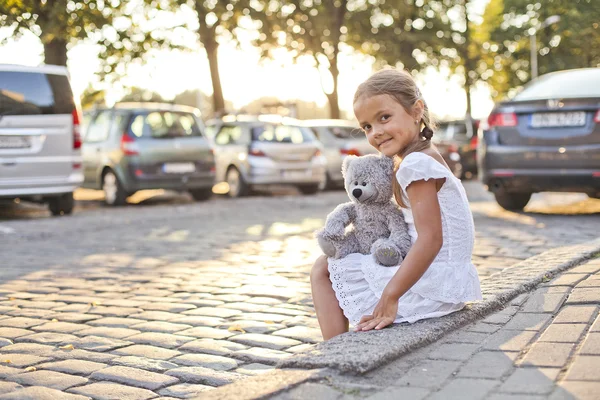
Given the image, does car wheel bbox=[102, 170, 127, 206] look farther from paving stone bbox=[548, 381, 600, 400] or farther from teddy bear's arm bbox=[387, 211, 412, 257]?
paving stone bbox=[548, 381, 600, 400]

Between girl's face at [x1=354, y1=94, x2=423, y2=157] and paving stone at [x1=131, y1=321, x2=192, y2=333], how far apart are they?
177 cm

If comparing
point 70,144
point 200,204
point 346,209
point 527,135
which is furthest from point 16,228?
point 346,209

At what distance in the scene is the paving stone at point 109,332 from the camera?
495 centimetres

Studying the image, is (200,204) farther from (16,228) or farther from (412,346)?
(412,346)

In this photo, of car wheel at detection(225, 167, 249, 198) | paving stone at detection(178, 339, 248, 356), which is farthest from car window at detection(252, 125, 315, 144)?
paving stone at detection(178, 339, 248, 356)

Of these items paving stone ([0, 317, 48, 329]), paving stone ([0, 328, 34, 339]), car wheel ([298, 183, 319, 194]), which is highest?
paving stone ([0, 328, 34, 339])

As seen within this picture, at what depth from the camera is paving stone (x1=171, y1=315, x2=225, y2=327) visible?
5.25 meters

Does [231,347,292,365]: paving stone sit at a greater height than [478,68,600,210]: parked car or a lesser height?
lesser

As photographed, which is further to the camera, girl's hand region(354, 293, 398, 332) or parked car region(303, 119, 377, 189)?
parked car region(303, 119, 377, 189)

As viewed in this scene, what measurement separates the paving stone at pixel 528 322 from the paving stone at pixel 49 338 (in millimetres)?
2248

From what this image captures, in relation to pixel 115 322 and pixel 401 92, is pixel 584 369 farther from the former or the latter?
pixel 115 322

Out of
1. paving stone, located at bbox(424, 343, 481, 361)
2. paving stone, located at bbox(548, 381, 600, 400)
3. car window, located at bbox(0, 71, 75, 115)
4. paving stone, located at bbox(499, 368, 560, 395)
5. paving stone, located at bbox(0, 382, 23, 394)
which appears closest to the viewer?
paving stone, located at bbox(548, 381, 600, 400)

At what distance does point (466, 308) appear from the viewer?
14.0 ft

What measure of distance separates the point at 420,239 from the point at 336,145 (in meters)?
17.0
